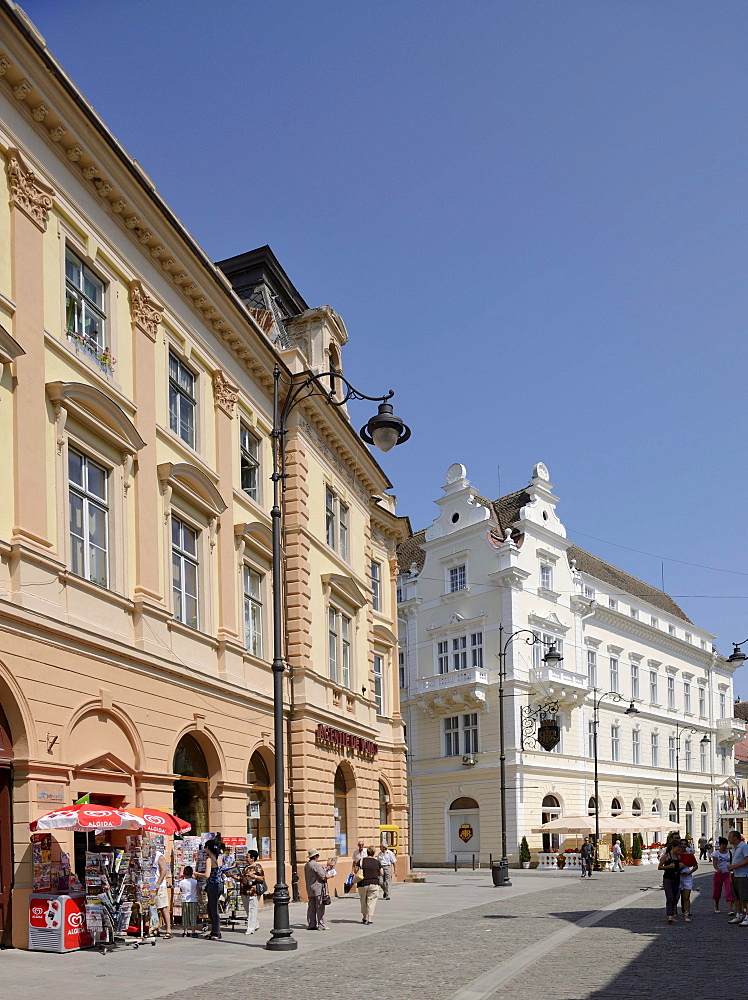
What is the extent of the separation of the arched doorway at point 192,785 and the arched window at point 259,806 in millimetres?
2468

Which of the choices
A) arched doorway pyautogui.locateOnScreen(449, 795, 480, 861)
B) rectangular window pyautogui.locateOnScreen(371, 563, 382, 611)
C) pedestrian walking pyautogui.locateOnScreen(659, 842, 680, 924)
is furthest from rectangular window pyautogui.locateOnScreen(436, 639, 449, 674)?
pedestrian walking pyautogui.locateOnScreen(659, 842, 680, 924)

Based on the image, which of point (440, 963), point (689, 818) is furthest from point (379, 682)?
point (689, 818)

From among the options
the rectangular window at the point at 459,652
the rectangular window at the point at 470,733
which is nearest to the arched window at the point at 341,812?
the rectangular window at the point at 470,733

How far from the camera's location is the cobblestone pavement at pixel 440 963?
13203mm

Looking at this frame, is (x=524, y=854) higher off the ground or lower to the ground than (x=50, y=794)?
lower

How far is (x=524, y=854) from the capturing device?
5300cm

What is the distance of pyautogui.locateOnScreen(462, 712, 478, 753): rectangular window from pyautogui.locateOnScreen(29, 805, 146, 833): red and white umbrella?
41410 millimetres

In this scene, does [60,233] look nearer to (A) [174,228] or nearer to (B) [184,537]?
(A) [174,228]

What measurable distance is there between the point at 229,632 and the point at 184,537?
2.61 metres

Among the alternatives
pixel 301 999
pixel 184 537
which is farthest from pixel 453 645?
pixel 301 999

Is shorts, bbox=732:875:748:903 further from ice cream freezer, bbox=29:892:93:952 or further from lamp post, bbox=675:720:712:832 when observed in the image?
lamp post, bbox=675:720:712:832

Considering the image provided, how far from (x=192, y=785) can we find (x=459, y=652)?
36.1 meters

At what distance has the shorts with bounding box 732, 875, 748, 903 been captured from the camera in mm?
21375

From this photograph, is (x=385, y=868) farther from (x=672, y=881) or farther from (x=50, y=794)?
(x=50, y=794)
